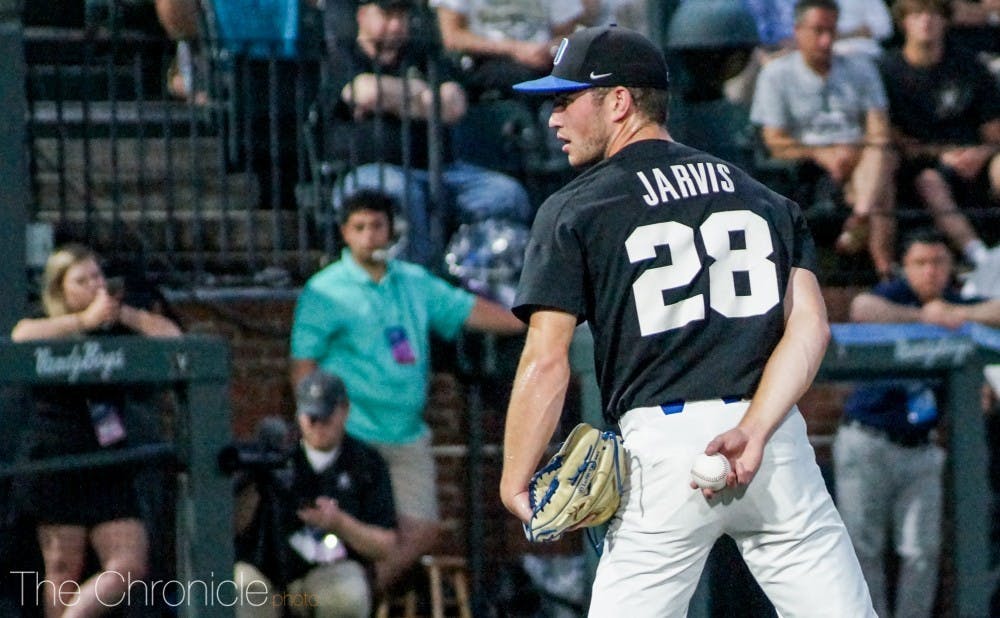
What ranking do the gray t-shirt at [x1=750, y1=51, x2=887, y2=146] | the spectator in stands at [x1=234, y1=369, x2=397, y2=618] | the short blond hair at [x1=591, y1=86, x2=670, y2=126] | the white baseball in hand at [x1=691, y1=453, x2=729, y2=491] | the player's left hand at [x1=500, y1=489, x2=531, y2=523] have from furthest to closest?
the gray t-shirt at [x1=750, y1=51, x2=887, y2=146] → the spectator in stands at [x1=234, y1=369, x2=397, y2=618] → the short blond hair at [x1=591, y1=86, x2=670, y2=126] → the player's left hand at [x1=500, y1=489, x2=531, y2=523] → the white baseball in hand at [x1=691, y1=453, x2=729, y2=491]

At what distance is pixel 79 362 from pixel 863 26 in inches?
206

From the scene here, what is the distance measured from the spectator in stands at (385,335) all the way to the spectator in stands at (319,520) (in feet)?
0.81

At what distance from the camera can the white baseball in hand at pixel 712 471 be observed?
3607mm

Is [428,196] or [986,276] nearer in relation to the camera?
[428,196]

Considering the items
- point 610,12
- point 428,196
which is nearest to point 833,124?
point 610,12

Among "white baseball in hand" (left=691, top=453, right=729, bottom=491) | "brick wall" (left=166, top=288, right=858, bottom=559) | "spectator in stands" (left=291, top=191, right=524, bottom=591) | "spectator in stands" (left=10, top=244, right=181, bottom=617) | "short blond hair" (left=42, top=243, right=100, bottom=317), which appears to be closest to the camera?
"white baseball in hand" (left=691, top=453, right=729, bottom=491)

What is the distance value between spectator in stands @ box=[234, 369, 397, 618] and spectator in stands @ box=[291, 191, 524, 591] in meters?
0.25

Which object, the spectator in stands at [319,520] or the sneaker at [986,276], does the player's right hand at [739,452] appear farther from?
the sneaker at [986,276]

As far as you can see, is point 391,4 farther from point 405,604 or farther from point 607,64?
point 607,64

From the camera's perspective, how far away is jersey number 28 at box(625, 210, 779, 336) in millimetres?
3768

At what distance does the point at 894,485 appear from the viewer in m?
5.48

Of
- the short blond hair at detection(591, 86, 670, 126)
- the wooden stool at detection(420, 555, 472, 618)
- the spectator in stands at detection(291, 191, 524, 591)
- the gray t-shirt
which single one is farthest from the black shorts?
the short blond hair at detection(591, 86, 670, 126)

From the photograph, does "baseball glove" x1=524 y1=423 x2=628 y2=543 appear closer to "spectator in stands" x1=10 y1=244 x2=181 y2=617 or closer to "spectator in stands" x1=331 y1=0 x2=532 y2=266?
Answer: "spectator in stands" x1=10 y1=244 x2=181 y2=617

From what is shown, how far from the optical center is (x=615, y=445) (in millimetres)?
3768
